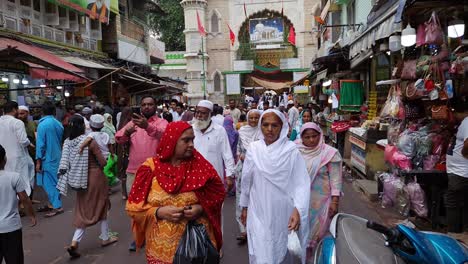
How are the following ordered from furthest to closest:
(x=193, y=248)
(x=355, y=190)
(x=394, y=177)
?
(x=355, y=190) → (x=394, y=177) → (x=193, y=248)

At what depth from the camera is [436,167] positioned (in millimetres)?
5844

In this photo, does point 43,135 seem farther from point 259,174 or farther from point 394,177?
point 394,177

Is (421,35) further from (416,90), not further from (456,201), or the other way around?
(456,201)

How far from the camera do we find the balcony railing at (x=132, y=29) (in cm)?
2025

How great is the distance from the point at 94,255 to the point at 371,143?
5.80 meters

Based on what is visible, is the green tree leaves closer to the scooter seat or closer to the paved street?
the paved street

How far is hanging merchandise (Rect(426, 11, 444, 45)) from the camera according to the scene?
A: 5559 millimetres

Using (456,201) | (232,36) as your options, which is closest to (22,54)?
(456,201)

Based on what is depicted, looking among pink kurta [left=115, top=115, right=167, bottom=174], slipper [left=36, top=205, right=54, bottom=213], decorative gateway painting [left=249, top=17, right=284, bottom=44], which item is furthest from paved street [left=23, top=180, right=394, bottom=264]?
decorative gateway painting [left=249, top=17, right=284, bottom=44]

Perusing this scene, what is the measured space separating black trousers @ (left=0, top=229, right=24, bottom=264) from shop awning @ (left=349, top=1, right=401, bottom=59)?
579cm

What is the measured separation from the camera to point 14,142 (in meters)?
6.57

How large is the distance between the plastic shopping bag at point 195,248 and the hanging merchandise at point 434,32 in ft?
14.5

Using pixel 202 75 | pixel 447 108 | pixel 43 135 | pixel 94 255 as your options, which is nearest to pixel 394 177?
pixel 447 108

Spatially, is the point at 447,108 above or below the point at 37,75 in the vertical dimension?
below
